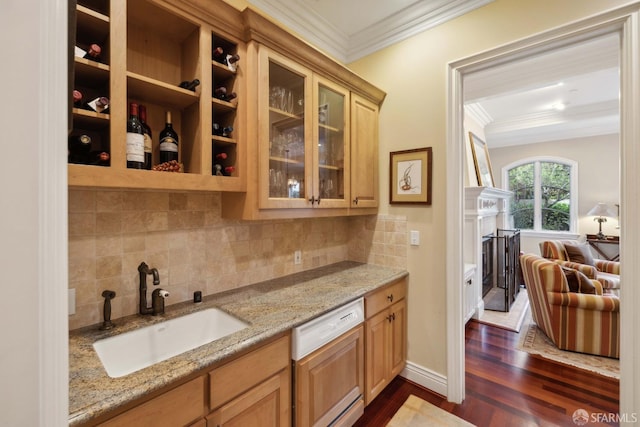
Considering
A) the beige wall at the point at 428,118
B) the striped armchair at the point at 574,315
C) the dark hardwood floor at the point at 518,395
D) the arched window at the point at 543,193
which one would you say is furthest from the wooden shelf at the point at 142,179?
the arched window at the point at 543,193

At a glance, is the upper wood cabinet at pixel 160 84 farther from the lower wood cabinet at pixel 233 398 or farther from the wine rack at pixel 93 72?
the lower wood cabinet at pixel 233 398

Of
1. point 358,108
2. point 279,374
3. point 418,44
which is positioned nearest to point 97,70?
point 279,374

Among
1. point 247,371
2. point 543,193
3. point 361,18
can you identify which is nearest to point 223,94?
point 247,371

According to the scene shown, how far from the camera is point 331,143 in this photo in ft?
6.61

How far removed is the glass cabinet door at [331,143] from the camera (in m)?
1.88

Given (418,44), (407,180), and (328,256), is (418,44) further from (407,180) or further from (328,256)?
(328,256)

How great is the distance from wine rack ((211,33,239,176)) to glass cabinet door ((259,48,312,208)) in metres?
0.15

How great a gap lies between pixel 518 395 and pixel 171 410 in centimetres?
237

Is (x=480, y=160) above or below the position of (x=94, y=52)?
above

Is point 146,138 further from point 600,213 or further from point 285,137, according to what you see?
point 600,213

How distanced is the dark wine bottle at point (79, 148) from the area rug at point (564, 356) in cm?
366

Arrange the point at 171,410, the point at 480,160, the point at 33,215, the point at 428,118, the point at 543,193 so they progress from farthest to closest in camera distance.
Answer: the point at 543,193
the point at 480,160
the point at 428,118
the point at 171,410
the point at 33,215

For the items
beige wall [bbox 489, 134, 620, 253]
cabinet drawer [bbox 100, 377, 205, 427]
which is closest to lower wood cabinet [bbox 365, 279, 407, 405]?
cabinet drawer [bbox 100, 377, 205, 427]

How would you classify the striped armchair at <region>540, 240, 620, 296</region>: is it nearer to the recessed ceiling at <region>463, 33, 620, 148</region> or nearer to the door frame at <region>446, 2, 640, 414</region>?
the recessed ceiling at <region>463, 33, 620, 148</region>
